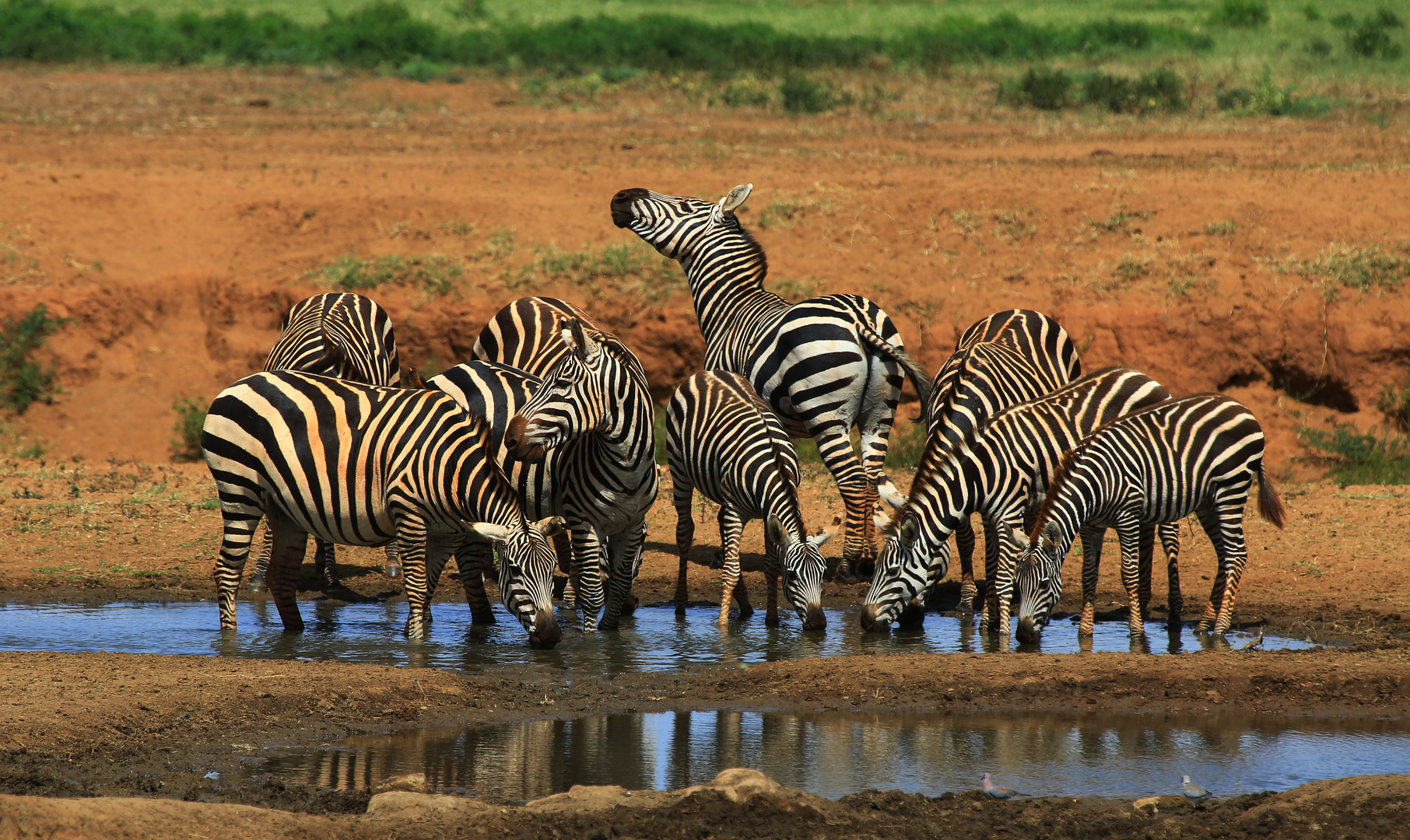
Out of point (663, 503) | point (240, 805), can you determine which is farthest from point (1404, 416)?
point (240, 805)

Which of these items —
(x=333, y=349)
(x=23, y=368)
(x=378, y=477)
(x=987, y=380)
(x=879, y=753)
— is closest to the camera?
(x=879, y=753)

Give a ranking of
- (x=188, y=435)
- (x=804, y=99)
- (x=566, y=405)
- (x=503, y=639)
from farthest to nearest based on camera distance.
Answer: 1. (x=804, y=99)
2. (x=188, y=435)
3. (x=503, y=639)
4. (x=566, y=405)

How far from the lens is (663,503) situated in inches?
564

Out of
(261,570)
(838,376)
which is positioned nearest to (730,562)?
(838,376)

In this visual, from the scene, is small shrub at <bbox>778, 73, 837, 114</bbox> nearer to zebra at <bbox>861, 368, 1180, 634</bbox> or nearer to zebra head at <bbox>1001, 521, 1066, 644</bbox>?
zebra at <bbox>861, 368, 1180, 634</bbox>

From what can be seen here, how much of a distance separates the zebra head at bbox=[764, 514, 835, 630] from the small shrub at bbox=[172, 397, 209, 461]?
835 centimetres

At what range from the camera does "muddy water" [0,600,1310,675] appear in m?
9.41

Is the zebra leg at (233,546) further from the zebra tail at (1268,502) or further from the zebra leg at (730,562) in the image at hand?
the zebra tail at (1268,502)

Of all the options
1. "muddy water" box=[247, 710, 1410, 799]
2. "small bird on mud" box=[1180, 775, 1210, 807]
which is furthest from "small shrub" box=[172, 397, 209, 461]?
"small bird on mud" box=[1180, 775, 1210, 807]

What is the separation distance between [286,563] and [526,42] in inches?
1131

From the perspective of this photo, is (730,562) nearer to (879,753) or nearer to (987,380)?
(987,380)

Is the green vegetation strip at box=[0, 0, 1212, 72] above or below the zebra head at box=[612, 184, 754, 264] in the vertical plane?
above

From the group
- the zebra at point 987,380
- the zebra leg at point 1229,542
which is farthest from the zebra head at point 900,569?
the zebra leg at point 1229,542

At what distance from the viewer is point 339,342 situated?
11.9 m
